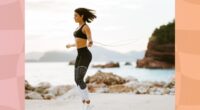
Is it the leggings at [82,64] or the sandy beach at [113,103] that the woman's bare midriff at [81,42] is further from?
the sandy beach at [113,103]

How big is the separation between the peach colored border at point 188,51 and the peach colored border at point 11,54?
1191 millimetres

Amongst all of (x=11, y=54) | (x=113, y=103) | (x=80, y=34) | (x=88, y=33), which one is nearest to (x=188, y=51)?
(x=11, y=54)

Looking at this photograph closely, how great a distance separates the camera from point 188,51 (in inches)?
131

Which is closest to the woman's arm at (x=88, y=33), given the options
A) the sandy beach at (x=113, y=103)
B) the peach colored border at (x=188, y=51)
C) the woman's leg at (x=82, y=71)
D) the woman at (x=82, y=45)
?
the woman at (x=82, y=45)

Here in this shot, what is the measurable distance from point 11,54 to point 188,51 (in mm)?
1321

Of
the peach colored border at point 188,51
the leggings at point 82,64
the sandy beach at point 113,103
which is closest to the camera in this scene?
→ the peach colored border at point 188,51

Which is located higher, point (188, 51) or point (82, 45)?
point (188, 51)

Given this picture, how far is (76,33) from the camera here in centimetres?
512

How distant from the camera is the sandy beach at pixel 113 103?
636cm

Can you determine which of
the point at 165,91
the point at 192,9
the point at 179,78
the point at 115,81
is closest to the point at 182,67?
the point at 179,78

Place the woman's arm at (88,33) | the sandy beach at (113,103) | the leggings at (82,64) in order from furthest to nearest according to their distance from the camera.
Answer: the sandy beach at (113,103)
the leggings at (82,64)
the woman's arm at (88,33)

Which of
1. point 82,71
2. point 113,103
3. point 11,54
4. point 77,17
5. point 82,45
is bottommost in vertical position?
point 113,103

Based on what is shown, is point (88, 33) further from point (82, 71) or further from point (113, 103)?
point (113, 103)

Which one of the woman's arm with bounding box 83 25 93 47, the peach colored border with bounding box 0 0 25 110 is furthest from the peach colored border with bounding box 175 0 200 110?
the woman's arm with bounding box 83 25 93 47
